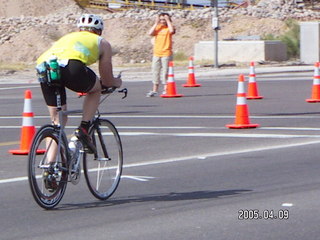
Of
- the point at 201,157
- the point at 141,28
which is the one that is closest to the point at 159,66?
the point at 201,157

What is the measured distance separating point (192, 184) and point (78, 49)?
7.40 ft

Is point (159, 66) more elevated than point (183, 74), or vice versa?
point (159, 66)

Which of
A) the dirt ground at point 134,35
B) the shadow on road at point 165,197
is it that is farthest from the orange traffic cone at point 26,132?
the dirt ground at point 134,35

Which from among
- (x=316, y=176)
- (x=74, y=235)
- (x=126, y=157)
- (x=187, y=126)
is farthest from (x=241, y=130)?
(x=74, y=235)

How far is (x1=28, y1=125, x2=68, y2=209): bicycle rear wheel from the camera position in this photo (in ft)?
27.4

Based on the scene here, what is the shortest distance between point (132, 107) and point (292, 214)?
12303mm

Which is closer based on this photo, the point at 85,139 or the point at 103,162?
the point at 85,139

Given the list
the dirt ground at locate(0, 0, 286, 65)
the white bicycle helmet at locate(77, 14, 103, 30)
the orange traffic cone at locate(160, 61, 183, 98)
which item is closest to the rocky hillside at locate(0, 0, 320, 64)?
the dirt ground at locate(0, 0, 286, 65)

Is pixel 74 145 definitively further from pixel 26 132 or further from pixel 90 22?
pixel 26 132

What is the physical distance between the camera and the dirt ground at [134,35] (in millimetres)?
54969

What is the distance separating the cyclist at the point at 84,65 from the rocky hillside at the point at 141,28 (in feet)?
136

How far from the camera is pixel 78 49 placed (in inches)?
337

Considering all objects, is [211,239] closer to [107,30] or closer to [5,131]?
[5,131]

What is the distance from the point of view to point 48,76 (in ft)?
27.8
